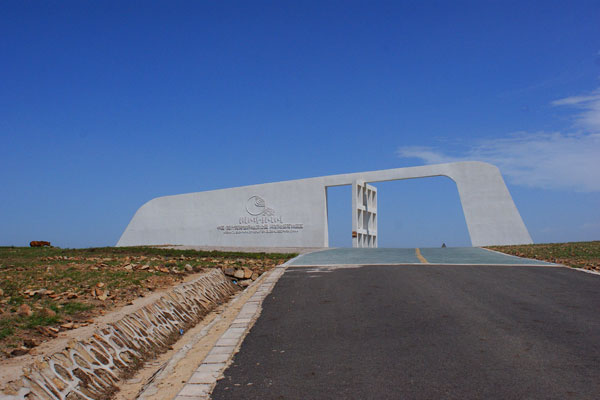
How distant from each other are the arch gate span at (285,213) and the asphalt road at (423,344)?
59.3 feet

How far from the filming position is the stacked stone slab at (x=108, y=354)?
4.10 meters

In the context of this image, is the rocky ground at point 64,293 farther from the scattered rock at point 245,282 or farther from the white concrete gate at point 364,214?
the white concrete gate at point 364,214

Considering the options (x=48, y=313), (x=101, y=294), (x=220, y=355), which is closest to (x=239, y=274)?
(x=101, y=294)

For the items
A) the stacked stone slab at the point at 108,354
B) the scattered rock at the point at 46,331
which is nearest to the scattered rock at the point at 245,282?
the stacked stone slab at the point at 108,354

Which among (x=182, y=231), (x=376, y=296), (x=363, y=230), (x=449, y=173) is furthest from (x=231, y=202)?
(x=376, y=296)

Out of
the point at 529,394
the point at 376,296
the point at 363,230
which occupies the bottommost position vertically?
the point at 529,394

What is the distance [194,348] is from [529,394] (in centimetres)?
365

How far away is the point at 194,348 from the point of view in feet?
18.3

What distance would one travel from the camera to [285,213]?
31.6 m

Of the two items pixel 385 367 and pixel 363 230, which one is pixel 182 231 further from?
pixel 385 367

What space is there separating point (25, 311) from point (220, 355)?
299cm

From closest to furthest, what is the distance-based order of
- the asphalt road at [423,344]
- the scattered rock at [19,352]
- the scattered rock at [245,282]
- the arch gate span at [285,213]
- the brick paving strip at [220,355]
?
the asphalt road at [423,344]
the brick paving strip at [220,355]
the scattered rock at [19,352]
the scattered rock at [245,282]
the arch gate span at [285,213]

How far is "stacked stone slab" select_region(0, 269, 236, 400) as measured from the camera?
4098mm

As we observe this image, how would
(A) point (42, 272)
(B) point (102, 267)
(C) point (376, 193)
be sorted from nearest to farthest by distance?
1. (A) point (42, 272)
2. (B) point (102, 267)
3. (C) point (376, 193)
